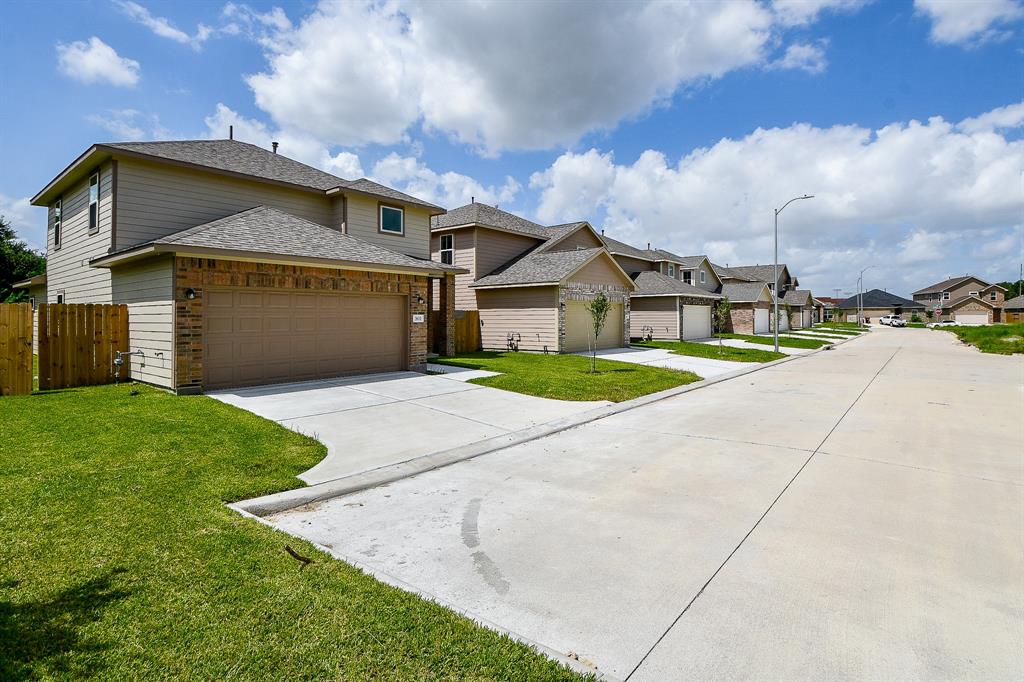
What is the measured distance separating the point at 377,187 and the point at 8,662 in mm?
19141

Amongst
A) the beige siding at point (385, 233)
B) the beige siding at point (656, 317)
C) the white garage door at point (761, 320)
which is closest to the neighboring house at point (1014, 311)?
the white garage door at point (761, 320)

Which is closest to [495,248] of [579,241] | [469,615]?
[579,241]

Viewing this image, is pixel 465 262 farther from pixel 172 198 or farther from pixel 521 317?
pixel 172 198

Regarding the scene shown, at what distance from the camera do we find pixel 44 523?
14.1ft

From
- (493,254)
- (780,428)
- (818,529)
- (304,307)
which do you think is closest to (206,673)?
(818,529)

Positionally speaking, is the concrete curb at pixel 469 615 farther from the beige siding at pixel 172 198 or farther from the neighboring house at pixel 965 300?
the neighboring house at pixel 965 300

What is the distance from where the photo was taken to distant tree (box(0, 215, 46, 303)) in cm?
3547

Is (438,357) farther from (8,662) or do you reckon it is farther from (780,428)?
(8,662)

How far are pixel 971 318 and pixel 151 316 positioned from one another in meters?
110

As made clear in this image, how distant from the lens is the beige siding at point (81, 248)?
13.8 m

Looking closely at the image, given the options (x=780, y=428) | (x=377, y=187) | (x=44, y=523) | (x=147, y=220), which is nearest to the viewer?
(x=44, y=523)

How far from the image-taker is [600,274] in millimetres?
24578

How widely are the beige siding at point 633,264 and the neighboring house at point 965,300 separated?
71.7m

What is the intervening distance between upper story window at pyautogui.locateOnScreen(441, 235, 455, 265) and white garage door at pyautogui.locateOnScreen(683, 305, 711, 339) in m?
15.7
